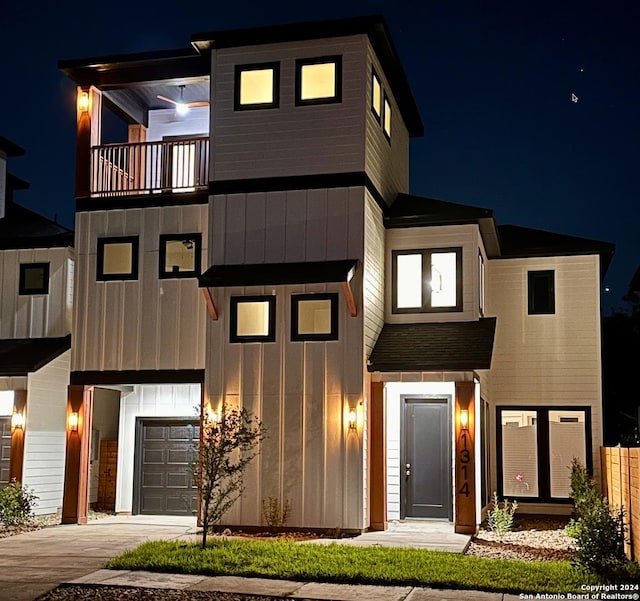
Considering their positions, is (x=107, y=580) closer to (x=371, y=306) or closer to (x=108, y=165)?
(x=371, y=306)

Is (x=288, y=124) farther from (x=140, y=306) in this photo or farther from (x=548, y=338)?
(x=548, y=338)

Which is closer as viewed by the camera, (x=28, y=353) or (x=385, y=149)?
(x=28, y=353)

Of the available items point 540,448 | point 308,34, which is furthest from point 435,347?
point 308,34

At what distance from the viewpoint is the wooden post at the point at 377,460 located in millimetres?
15586

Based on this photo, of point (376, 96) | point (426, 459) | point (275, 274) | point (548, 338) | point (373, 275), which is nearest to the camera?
point (275, 274)

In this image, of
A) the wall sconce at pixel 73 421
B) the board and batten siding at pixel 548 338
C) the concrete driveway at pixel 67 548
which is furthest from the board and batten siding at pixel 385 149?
the concrete driveway at pixel 67 548

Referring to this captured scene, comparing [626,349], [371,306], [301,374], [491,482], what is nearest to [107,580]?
[301,374]

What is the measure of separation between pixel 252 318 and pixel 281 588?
6509 millimetres

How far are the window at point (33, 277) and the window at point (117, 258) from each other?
7.03 feet

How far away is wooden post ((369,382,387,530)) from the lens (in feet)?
51.1

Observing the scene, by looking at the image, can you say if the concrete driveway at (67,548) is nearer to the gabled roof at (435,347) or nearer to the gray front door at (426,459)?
the gray front door at (426,459)

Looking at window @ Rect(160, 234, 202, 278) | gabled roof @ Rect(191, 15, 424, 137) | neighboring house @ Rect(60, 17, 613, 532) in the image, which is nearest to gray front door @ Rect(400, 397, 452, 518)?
neighboring house @ Rect(60, 17, 613, 532)

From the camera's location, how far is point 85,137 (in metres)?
17.7

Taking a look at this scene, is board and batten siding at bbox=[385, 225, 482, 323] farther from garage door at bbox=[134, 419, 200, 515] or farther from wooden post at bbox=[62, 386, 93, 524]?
wooden post at bbox=[62, 386, 93, 524]
